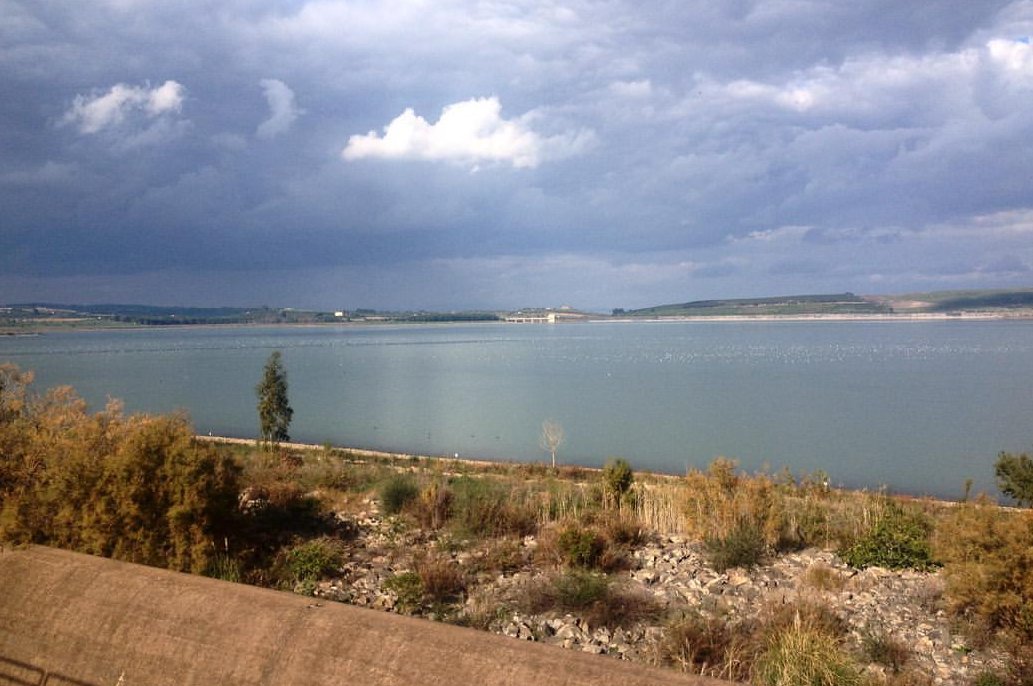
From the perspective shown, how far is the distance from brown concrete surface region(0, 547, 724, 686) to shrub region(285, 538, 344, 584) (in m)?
3.99

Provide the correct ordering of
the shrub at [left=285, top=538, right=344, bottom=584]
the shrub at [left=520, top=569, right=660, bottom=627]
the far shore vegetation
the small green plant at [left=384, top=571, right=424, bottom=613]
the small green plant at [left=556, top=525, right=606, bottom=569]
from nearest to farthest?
the far shore vegetation
the shrub at [left=520, top=569, right=660, bottom=627]
the small green plant at [left=384, top=571, right=424, bottom=613]
the shrub at [left=285, top=538, right=344, bottom=584]
the small green plant at [left=556, top=525, right=606, bottom=569]

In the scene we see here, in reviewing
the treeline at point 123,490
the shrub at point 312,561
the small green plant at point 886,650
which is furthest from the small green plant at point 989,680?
the treeline at point 123,490

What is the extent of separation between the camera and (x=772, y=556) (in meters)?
9.81

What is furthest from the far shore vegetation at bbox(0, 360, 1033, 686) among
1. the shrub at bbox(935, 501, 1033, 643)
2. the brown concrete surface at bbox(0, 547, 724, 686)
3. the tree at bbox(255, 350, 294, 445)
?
the tree at bbox(255, 350, 294, 445)

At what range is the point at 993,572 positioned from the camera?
7.41 metres

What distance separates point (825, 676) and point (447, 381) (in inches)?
2599

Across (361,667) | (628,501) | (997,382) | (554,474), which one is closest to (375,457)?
(554,474)

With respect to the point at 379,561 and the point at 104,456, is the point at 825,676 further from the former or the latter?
the point at 104,456

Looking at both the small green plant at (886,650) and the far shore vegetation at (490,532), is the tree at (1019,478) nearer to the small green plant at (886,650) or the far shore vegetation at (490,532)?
the far shore vegetation at (490,532)

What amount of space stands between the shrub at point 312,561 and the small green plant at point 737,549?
184 inches

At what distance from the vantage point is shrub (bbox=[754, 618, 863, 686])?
5594 millimetres

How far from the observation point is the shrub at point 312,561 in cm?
→ 859

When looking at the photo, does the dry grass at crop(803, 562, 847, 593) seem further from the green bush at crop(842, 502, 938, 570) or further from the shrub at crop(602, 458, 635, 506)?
the shrub at crop(602, 458, 635, 506)

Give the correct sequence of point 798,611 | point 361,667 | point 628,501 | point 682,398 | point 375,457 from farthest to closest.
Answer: point 682,398 < point 375,457 < point 628,501 < point 798,611 < point 361,667
